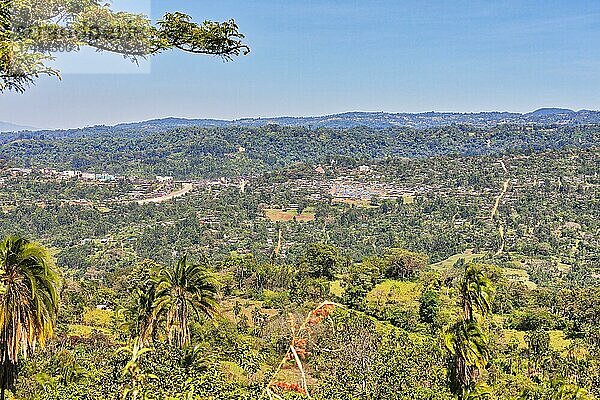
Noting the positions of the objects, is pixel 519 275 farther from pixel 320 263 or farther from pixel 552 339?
pixel 552 339

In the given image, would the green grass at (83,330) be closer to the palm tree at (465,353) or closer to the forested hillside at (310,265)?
the forested hillside at (310,265)

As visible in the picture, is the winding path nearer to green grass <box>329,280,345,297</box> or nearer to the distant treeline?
green grass <box>329,280,345,297</box>

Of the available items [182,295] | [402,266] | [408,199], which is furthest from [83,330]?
[408,199]

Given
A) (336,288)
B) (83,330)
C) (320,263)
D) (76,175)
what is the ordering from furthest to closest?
1. (76,175)
2. (320,263)
3. (336,288)
4. (83,330)

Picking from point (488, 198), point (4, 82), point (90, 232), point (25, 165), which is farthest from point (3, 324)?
point (25, 165)

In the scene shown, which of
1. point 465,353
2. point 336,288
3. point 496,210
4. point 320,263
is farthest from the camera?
point 496,210

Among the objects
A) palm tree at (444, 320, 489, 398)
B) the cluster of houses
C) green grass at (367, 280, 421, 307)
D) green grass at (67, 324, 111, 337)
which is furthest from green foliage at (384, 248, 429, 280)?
the cluster of houses

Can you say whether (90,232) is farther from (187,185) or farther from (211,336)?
(211,336)
